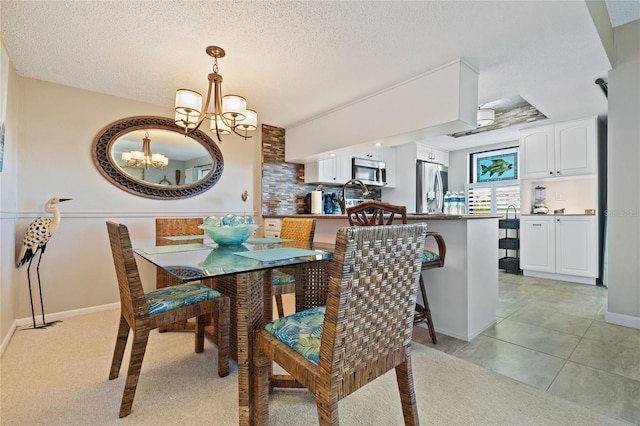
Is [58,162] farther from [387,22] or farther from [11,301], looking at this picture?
[387,22]

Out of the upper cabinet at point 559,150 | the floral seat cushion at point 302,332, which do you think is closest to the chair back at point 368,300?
the floral seat cushion at point 302,332

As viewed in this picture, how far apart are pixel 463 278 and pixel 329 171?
2531mm

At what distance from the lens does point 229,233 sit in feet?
5.59

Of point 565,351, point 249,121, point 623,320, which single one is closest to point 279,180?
point 249,121

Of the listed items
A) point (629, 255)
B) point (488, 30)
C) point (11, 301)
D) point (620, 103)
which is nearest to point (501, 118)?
point (620, 103)

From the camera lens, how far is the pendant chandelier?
3.03 m

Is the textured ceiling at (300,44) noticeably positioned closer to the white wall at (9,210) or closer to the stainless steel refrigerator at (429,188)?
the white wall at (9,210)

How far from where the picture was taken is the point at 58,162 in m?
2.69

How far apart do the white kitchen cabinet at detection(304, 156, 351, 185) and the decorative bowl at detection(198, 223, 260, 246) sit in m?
2.47

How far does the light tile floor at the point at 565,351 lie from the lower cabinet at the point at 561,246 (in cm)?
88

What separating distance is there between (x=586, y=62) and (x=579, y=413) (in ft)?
8.49

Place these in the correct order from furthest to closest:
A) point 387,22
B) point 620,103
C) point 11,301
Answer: point 620,103 → point 11,301 → point 387,22

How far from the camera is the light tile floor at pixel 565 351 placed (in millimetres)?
1544

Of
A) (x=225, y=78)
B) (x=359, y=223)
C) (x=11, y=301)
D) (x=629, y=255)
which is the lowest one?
(x=11, y=301)
